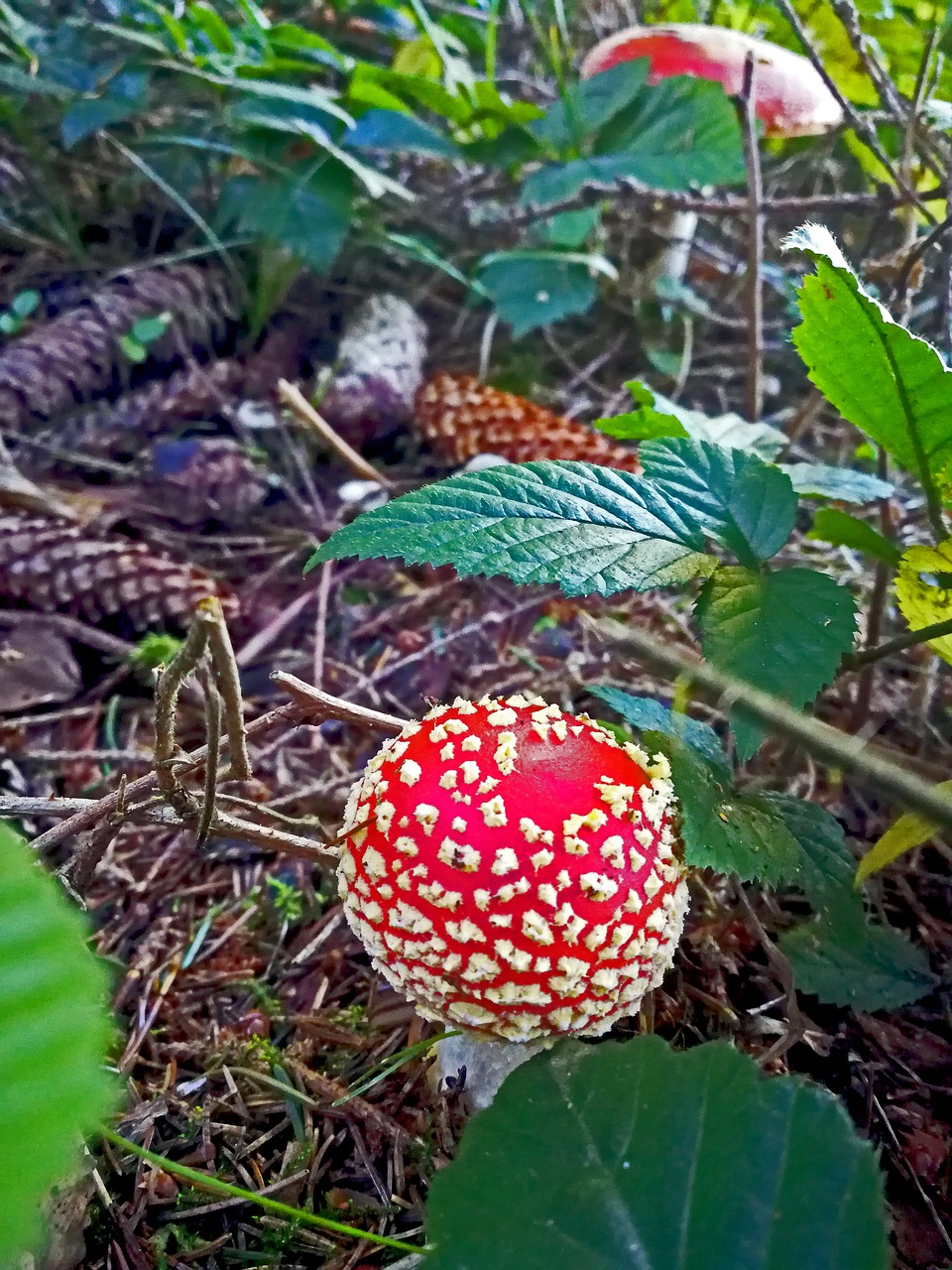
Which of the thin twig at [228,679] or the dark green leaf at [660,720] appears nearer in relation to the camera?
the thin twig at [228,679]

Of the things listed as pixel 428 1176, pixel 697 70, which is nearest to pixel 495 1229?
pixel 428 1176

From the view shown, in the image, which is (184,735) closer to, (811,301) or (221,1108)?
(221,1108)

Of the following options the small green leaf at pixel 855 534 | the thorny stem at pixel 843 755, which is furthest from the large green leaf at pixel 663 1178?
the small green leaf at pixel 855 534

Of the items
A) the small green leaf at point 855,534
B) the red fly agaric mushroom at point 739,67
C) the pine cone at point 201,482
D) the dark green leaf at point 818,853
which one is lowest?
the pine cone at point 201,482

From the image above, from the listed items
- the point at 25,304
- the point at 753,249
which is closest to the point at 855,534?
the point at 753,249

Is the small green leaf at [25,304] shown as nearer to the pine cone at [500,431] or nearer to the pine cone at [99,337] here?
the pine cone at [99,337]

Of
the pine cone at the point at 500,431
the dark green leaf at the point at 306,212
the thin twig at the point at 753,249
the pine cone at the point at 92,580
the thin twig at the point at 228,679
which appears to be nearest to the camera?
the thin twig at the point at 228,679
